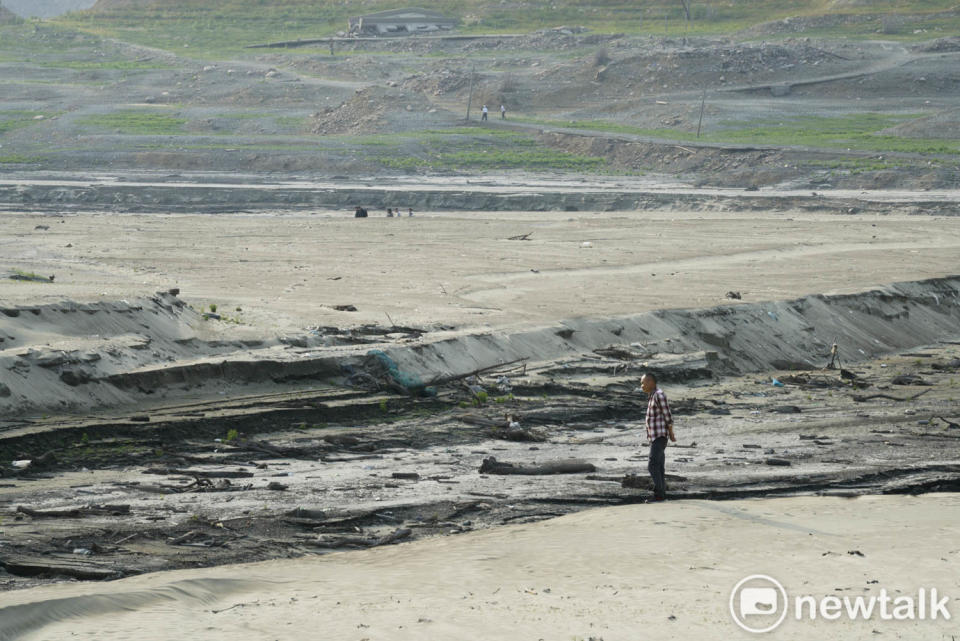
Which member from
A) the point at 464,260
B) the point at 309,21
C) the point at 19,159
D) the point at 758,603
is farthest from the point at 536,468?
the point at 309,21

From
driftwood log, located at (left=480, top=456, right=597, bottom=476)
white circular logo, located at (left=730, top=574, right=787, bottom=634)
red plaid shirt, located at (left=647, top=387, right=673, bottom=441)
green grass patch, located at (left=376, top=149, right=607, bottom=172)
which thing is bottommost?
driftwood log, located at (left=480, top=456, right=597, bottom=476)

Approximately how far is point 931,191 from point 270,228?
80.5 feet

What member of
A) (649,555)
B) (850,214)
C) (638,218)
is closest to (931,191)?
(850,214)

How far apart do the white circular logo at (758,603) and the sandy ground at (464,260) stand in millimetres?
10885

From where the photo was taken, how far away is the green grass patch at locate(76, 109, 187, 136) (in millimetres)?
63675

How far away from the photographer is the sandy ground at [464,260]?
892 inches

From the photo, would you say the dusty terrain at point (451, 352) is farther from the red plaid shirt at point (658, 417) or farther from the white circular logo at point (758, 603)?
the red plaid shirt at point (658, 417)

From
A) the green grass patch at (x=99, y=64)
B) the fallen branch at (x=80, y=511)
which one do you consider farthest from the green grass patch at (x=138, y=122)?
the fallen branch at (x=80, y=511)

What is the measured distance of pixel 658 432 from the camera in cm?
1299

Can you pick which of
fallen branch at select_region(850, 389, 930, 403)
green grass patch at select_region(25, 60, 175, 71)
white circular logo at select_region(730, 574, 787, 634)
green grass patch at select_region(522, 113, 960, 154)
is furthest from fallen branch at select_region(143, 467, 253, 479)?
green grass patch at select_region(25, 60, 175, 71)

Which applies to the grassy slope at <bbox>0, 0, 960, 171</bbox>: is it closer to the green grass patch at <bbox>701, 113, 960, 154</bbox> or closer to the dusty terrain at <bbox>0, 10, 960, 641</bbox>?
the green grass patch at <bbox>701, 113, 960, 154</bbox>

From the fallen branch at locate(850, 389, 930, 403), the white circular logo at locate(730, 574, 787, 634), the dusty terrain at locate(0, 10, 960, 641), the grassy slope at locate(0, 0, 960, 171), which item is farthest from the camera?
the grassy slope at locate(0, 0, 960, 171)

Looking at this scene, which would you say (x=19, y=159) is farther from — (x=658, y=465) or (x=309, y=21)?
(x=658, y=465)
